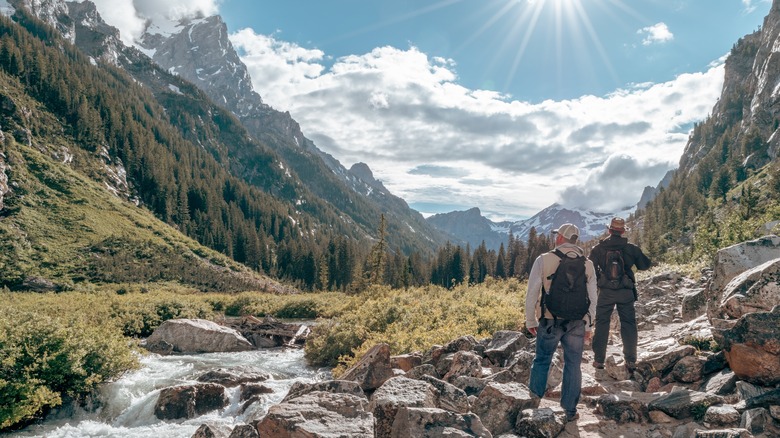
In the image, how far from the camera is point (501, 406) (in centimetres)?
689

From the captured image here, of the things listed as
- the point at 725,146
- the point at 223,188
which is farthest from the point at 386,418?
the point at 725,146

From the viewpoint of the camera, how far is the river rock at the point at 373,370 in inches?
427

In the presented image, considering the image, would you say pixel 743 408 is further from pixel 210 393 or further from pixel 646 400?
pixel 210 393

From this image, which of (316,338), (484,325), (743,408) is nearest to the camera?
(743,408)

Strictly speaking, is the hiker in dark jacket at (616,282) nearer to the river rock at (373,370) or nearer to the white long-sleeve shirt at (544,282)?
the white long-sleeve shirt at (544,282)

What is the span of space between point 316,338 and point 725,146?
19425cm

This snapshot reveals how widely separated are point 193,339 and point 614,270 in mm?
25610

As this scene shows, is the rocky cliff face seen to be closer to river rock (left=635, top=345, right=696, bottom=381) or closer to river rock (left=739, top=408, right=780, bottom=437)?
river rock (left=635, top=345, right=696, bottom=381)

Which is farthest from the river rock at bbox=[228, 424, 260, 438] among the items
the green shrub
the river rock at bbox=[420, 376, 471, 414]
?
the green shrub

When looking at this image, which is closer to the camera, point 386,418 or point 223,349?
point 386,418

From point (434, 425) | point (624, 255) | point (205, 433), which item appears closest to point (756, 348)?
point (624, 255)

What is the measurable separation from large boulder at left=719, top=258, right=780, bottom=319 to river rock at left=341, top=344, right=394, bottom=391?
7.96 meters

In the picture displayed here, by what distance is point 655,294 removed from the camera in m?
17.5

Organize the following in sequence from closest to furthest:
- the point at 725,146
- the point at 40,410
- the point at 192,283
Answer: the point at 40,410 < the point at 192,283 < the point at 725,146
